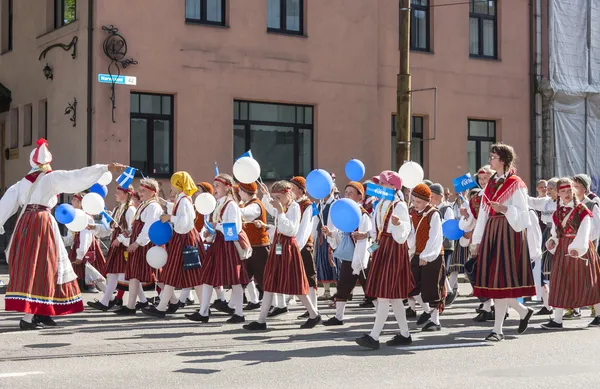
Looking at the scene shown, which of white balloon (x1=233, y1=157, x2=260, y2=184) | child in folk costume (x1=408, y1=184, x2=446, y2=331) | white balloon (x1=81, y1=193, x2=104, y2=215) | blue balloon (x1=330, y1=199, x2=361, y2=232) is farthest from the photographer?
white balloon (x1=81, y1=193, x2=104, y2=215)

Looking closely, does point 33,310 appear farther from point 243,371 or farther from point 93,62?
point 93,62

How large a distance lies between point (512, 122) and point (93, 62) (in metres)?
10.9

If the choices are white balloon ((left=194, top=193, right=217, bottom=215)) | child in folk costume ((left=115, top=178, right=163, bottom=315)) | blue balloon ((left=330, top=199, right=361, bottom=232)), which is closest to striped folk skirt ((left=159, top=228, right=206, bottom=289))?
child in folk costume ((left=115, top=178, right=163, bottom=315))

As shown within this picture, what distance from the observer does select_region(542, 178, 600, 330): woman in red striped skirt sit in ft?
37.8

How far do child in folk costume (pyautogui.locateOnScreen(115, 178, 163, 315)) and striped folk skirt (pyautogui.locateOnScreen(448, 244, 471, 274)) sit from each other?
475cm

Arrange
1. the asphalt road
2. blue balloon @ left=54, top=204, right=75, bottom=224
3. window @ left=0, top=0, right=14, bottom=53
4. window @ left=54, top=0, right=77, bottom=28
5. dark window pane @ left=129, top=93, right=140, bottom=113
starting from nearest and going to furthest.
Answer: the asphalt road, blue balloon @ left=54, top=204, right=75, bottom=224, dark window pane @ left=129, top=93, right=140, bottom=113, window @ left=54, top=0, right=77, bottom=28, window @ left=0, top=0, right=14, bottom=53

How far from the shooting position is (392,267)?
32.7ft

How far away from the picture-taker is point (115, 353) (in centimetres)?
925

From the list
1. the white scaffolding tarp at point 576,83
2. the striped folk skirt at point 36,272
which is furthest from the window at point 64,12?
the white scaffolding tarp at point 576,83

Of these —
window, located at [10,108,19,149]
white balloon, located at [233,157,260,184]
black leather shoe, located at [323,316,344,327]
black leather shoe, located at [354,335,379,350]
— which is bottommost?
black leather shoe, located at [323,316,344,327]

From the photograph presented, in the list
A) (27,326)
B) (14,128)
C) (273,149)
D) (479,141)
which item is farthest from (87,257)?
(479,141)

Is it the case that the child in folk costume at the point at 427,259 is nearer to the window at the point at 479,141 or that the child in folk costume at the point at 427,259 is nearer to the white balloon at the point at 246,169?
the white balloon at the point at 246,169

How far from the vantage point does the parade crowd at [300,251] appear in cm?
1025

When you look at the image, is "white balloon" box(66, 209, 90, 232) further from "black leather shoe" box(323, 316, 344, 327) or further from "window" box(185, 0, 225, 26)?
"window" box(185, 0, 225, 26)
